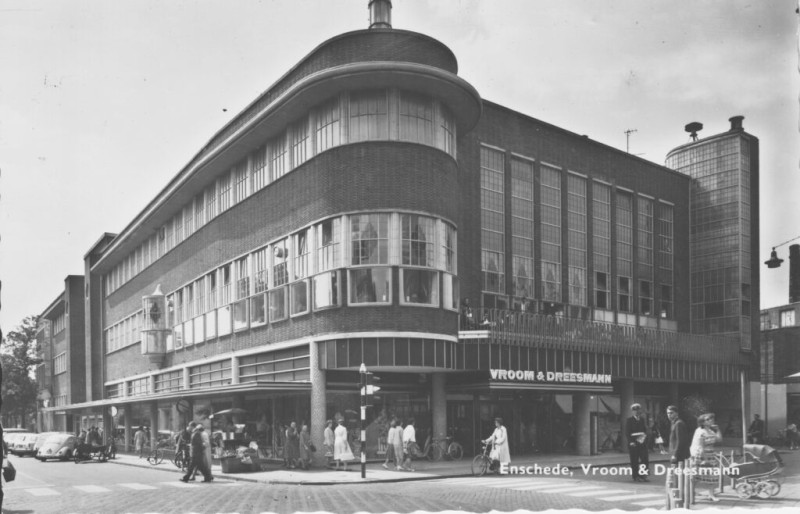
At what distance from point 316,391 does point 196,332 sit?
1657 cm

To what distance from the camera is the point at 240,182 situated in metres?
39.0

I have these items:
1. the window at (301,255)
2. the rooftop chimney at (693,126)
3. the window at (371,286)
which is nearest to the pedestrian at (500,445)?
the window at (371,286)

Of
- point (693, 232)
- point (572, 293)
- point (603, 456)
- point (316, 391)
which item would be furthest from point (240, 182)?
point (693, 232)

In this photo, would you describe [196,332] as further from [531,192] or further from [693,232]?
[693,232]

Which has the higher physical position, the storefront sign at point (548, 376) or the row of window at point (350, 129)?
the row of window at point (350, 129)

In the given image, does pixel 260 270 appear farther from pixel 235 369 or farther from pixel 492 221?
pixel 492 221

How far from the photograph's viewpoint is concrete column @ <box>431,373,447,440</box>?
31.8 metres

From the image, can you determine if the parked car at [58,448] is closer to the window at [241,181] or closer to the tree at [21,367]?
the window at [241,181]

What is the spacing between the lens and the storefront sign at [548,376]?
102 feet

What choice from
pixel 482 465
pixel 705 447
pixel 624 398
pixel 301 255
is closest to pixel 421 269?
pixel 301 255

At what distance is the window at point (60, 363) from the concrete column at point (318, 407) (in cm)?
5844

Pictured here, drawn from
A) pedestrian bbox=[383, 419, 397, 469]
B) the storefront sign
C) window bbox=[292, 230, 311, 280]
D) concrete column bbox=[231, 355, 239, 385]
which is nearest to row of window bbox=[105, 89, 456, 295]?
window bbox=[292, 230, 311, 280]

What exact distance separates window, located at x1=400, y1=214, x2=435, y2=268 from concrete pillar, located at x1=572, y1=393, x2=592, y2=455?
38.2ft

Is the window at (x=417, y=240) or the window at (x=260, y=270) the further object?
the window at (x=260, y=270)
